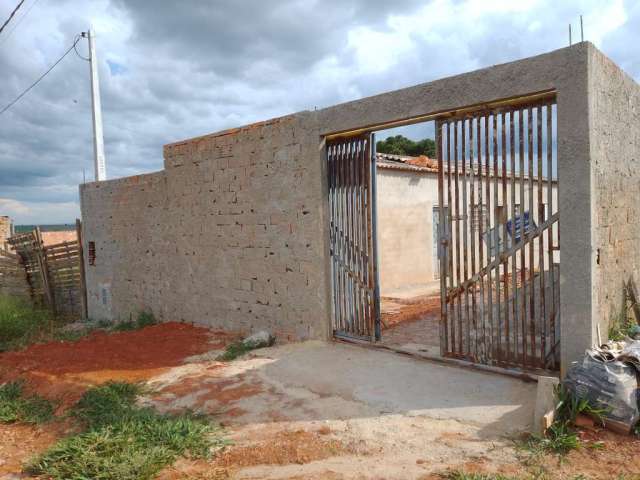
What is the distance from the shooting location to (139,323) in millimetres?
9242

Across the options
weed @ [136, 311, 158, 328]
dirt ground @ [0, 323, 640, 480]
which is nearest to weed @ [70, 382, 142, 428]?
dirt ground @ [0, 323, 640, 480]

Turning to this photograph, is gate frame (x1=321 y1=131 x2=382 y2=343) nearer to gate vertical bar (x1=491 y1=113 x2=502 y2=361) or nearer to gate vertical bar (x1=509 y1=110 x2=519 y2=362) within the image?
gate vertical bar (x1=491 y1=113 x2=502 y2=361)

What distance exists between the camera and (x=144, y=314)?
9.34 m

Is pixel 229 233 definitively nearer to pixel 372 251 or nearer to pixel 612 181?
pixel 372 251

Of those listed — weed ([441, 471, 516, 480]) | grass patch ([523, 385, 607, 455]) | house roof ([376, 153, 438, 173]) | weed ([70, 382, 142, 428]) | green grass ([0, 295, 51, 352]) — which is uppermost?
house roof ([376, 153, 438, 173])

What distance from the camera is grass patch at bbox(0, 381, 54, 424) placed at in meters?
4.70

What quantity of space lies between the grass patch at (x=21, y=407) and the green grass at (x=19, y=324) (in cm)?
329

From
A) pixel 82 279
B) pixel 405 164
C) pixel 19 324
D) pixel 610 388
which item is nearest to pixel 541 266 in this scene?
pixel 610 388

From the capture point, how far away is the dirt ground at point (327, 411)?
10.5 feet

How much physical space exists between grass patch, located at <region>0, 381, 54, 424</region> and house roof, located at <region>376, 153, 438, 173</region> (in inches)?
321

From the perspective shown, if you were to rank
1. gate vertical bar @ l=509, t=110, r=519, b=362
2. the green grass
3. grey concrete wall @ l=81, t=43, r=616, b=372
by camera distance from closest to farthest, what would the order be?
grey concrete wall @ l=81, t=43, r=616, b=372
gate vertical bar @ l=509, t=110, r=519, b=362
the green grass

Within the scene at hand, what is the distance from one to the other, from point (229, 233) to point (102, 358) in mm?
2461

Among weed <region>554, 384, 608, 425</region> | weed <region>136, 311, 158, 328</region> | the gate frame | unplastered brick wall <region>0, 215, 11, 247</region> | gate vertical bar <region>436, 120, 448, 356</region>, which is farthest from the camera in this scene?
unplastered brick wall <region>0, 215, 11, 247</region>

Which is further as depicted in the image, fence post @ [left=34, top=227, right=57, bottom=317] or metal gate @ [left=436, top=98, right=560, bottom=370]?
fence post @ [left=34, top=227, right=57, bottom=317]
